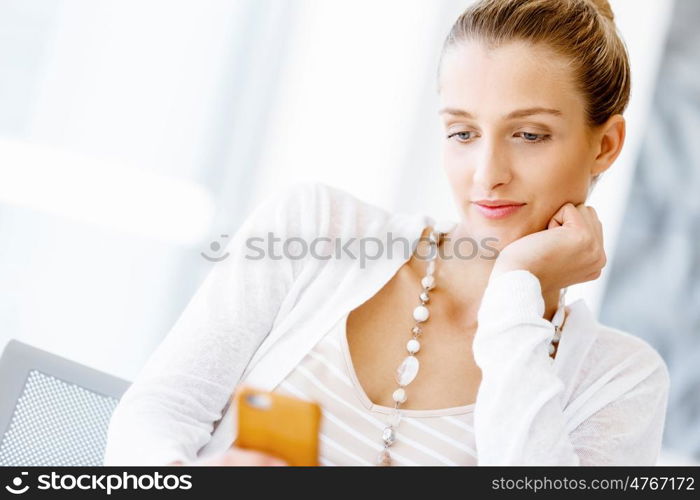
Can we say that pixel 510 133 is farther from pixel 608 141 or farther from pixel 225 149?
pixel 225 149

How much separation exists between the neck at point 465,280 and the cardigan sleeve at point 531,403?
0.16m

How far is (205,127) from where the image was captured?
2291 millimetres

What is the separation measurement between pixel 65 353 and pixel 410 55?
1403 mm

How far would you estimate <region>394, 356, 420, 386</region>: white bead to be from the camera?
118 centimetres

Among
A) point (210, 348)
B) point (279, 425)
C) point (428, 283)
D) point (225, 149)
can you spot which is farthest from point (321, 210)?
point (225, 149)

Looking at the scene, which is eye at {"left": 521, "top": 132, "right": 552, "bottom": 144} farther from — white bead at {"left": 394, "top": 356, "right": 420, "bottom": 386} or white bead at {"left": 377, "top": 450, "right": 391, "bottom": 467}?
white bead at {"left": 377, "top": 450, "right": 391, "bottom": 467}

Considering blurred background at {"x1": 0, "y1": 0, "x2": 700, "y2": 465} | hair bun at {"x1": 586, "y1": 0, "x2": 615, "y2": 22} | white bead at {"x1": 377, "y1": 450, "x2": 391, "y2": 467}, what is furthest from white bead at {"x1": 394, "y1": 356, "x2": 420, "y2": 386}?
blurred background at {"x1": 0, "y1": 0, "x2": 700, "y2": 465}

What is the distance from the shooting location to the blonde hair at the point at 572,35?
1230mm

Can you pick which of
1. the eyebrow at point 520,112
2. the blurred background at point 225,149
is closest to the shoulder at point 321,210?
the eyebrow at point 520,112

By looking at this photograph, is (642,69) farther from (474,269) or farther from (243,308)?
(243,308)

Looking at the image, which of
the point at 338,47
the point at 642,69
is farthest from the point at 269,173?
the point at 642,69

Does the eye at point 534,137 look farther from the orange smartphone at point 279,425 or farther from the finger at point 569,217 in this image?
the orange smartphone at point 279,425

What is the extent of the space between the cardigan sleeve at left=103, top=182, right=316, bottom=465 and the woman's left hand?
334 mm

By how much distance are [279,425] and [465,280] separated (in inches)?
24.5
